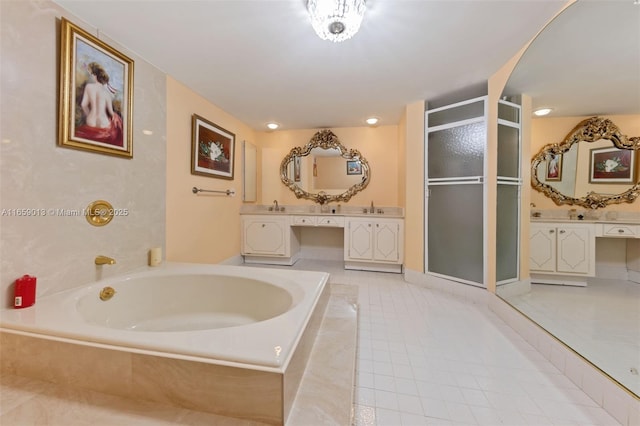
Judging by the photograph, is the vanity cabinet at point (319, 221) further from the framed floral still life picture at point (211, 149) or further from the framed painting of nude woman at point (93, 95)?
the framed painting of nude woman at point (93, 95)

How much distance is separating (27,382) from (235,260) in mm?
2425

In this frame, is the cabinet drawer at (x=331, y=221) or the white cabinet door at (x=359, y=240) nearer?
the white cabinet door at (x=359, y=240)

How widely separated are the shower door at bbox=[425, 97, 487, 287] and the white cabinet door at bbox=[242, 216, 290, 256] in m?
1.92

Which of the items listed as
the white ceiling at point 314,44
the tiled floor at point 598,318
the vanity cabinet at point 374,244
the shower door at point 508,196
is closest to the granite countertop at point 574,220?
the shower door at point 508,196

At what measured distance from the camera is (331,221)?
3.29m

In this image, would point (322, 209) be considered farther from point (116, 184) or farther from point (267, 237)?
point (116, 184)

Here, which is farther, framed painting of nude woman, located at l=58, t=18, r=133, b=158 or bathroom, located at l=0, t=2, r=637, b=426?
framed painting of nude woman, located at l=58, t=18, r=133, b=158

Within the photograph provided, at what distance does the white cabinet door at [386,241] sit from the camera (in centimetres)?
305

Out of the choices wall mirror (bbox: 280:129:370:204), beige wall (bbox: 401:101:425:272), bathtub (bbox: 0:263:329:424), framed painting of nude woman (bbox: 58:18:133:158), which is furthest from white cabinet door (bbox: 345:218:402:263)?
framed painting of nude woman (bbox: 58:18:133:158)

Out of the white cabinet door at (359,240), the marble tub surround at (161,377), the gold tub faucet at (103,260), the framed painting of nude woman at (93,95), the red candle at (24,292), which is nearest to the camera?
the marble tub surround at (161,377)

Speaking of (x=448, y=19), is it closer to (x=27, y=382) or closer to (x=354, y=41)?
(x=354, y=41)

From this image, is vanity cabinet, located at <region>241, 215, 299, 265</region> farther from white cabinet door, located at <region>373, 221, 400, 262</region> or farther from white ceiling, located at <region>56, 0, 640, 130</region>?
white ceiling, located at <region>56, 0, 640, 130</region>

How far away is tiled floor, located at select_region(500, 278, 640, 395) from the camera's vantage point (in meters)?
1.22

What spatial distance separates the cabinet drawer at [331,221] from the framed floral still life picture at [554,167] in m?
2.16
